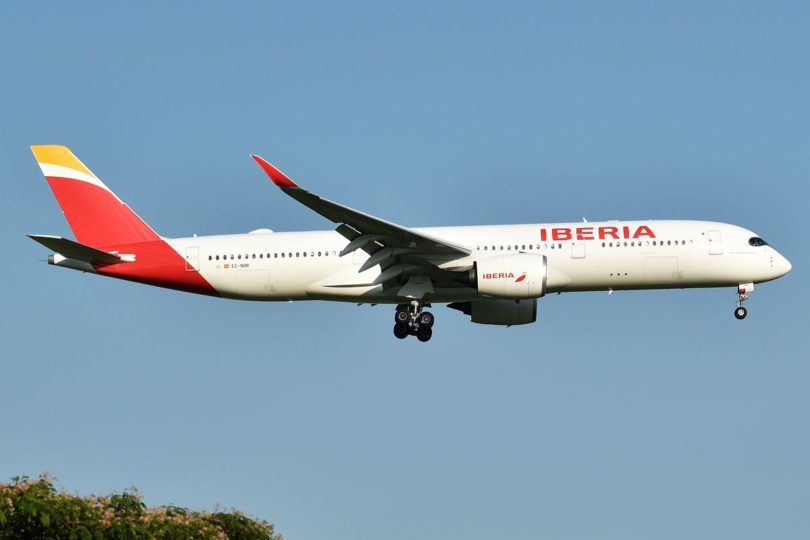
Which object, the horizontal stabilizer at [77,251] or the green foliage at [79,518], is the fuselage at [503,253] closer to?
the horizontal stabilizer at [77,251]

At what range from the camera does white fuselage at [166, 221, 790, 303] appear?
44.7m

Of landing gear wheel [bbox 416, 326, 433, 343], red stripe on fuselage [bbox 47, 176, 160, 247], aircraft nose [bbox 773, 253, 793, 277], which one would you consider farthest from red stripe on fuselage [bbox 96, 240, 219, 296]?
aircraft nose [bbox 773, 253, 793, 277]

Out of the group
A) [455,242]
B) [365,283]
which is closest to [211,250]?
[365,283]

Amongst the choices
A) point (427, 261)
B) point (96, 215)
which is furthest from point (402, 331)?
point (96, 215)

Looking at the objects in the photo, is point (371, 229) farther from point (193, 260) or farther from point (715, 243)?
point (715, 243)

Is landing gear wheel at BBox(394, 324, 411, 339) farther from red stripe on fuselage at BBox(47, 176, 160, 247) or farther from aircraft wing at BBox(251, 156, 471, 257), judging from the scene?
red stripe on fuselage at BBox(47, 176, 160, 247)

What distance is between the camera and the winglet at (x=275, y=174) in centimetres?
3875

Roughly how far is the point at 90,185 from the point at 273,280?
882 centimetres

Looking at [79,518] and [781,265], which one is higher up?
[781,265]

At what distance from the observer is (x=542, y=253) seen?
147ft

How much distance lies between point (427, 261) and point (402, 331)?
122 inches

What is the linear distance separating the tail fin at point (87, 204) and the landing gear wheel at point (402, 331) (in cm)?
944

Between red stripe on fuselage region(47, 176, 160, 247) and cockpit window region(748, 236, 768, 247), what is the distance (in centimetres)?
2130

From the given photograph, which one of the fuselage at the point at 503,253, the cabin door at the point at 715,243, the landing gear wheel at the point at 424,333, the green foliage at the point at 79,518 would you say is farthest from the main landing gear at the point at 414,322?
the green foliage at the point at 79,518
